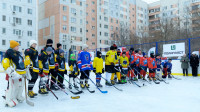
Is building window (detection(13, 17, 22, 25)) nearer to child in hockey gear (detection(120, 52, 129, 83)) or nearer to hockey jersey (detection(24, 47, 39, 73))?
child in hockey gear (detection(120, 52, 129, 83))

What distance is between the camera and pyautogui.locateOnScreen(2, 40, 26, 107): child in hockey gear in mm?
3766

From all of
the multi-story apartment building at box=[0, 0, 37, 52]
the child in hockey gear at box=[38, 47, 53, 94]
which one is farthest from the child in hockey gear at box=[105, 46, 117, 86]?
the multi-story apartment building at box=[0, 0, 37, 52]

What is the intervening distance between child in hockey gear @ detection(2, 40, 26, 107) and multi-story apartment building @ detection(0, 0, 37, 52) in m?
31.2

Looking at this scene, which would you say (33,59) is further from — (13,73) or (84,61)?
(84,61)

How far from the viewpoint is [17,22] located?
3388cm

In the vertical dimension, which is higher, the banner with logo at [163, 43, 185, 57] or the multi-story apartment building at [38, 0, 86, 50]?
the multi-story apartment building at [38, 0, 86, 50]

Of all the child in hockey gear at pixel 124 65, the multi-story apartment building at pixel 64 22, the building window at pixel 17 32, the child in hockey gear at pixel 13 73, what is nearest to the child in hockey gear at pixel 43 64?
the child in hockey gear at pixel 13 73

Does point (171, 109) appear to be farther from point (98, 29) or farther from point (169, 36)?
point (98, 29)

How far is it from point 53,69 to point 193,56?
7.91 metres

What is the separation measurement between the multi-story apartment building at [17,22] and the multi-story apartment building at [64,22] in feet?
11.9

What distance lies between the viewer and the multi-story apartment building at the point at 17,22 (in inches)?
1261

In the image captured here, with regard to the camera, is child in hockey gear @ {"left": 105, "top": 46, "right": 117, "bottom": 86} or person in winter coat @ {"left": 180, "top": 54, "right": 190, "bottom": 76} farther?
person in winter coat @ {"left": 180, "top": 54, "right": 190, "bottom": 76}

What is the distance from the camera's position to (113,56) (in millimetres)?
6891

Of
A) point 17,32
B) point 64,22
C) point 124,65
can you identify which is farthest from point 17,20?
point 124,65
